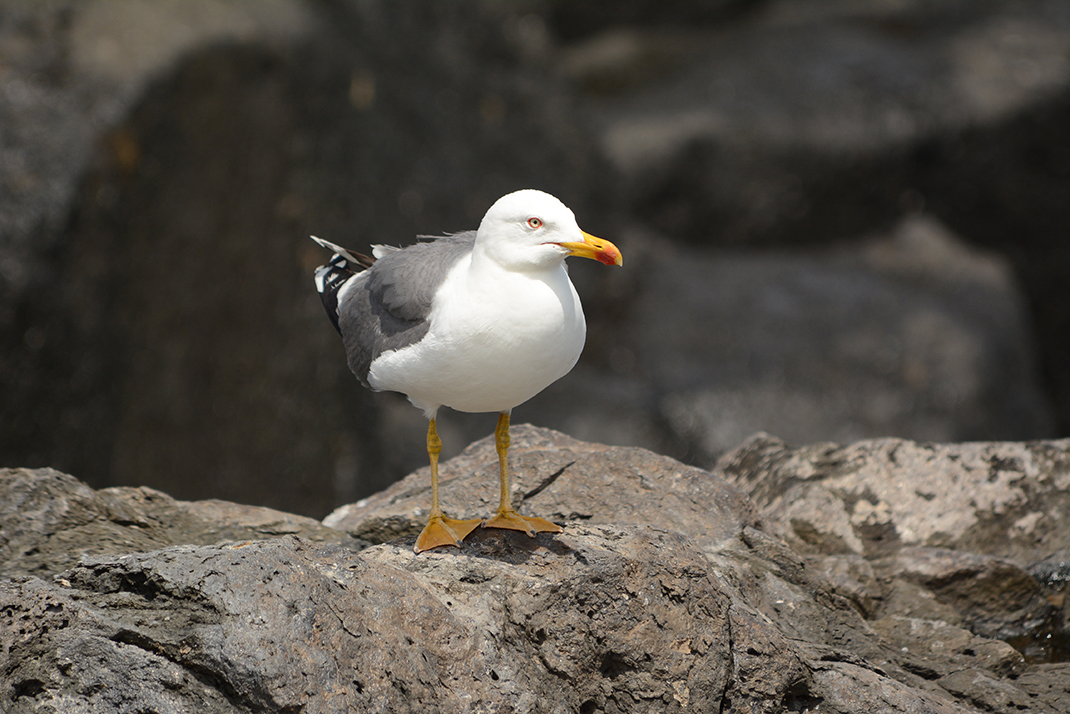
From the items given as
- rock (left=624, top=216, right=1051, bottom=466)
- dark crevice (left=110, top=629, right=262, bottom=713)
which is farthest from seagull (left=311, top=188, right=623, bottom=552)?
rock (left=624, top=216, right=1051, bottom=466)

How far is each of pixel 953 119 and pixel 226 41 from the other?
838 cm

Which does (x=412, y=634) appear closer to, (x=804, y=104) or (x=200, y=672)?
(x=200, y=672)

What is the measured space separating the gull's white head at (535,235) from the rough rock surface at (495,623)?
3.65 feet

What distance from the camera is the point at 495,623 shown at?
3527mm

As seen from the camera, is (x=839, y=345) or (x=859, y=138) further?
(x=859, y=138)

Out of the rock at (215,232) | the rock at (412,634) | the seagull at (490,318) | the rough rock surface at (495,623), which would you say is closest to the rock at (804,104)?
the rock at (215,232)

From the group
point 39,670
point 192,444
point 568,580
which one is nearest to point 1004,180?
point 192,444

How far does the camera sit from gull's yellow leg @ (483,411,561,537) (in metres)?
4.05

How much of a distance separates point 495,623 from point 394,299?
1.30m

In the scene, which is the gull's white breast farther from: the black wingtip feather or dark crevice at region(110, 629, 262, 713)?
dark crevice at region(110, 629, 262, 713)

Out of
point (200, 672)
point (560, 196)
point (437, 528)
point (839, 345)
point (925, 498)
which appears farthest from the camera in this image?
point (560, 196)

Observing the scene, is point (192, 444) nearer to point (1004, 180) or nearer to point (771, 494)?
point (771, 494)

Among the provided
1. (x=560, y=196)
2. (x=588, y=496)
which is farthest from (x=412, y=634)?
(x=560, y=196)

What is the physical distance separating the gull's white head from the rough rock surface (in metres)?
1.11
